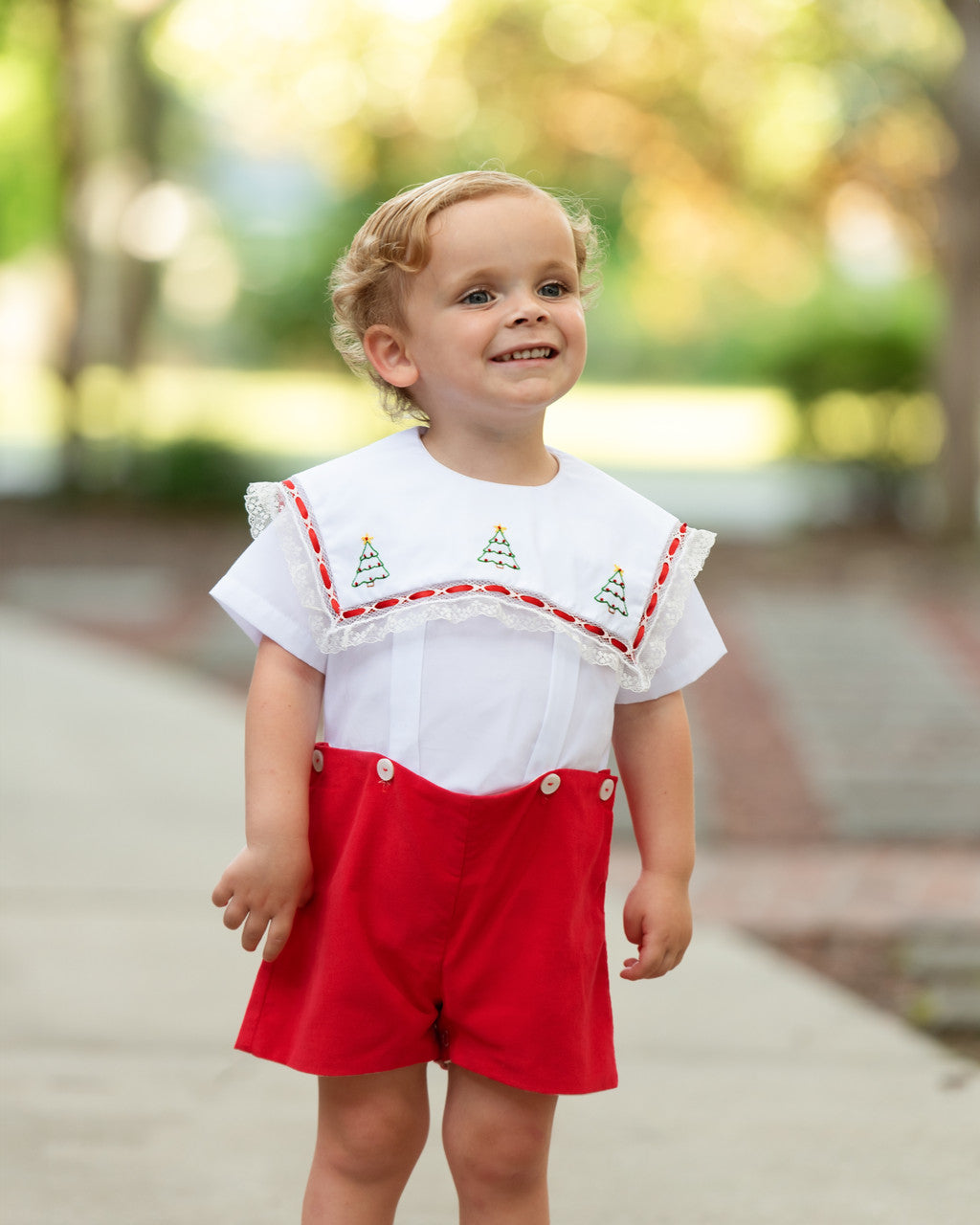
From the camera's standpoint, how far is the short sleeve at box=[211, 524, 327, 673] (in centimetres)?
199

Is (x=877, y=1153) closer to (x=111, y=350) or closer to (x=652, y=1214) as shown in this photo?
(x=652, y=1214)

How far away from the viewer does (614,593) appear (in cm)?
200

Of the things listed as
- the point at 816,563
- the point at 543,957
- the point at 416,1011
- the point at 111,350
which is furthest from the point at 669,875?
the point at 111,350

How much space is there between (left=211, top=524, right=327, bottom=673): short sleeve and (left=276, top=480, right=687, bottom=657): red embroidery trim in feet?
0.16

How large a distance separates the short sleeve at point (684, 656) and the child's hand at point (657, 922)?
0.78 feet

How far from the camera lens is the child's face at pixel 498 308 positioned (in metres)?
1.94

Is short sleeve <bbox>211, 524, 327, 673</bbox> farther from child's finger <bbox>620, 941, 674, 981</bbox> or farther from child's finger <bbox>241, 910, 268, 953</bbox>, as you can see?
child's finger <bbox>620, 941, 674, 981</bbox>

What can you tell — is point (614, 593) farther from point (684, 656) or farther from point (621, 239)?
point (621, 239)

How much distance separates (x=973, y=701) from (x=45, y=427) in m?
22.2

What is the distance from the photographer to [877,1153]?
2783mm

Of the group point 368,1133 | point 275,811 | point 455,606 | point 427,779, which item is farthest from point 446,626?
point 368,1133

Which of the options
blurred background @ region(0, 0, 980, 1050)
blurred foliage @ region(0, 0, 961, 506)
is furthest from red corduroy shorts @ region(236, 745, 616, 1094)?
blurred foliage @ region(0, 0, 961, 506)

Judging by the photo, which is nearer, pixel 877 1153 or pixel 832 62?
pixel 877 1153

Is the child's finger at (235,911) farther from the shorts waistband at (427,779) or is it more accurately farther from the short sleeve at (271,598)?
the short sleeve at (271,598)
